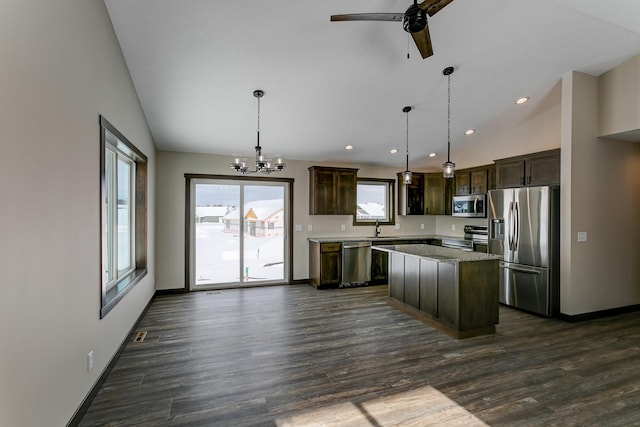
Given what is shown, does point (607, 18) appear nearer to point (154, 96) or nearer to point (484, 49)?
Result: point (484, 49)

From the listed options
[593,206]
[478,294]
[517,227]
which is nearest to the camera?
[478,294]

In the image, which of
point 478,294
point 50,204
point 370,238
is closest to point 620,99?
point 478,294

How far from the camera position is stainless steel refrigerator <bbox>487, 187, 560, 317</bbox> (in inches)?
166

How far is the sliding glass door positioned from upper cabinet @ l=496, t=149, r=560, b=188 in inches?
153

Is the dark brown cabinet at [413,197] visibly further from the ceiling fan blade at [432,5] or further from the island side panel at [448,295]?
the ceiling fan blade at [432,5]

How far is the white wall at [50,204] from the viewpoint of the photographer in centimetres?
145

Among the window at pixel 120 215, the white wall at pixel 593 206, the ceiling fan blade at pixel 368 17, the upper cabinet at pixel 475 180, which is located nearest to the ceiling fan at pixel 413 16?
the ceiling fan blade at pixel 368 17

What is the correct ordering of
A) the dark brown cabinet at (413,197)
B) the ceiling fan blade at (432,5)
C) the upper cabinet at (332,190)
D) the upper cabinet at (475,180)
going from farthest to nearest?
1. the dark brown cabinet at (413,197)
2. the upper cabinet at (332,190)
3. the upper cabinet at (475,180)
4. the ceiling fan blade at (432,5)

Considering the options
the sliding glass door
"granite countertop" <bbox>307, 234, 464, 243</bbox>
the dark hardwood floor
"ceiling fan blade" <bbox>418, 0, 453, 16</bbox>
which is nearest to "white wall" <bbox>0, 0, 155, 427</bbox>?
the dark hardwood floor

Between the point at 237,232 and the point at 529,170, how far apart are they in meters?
5.08

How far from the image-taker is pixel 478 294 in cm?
366

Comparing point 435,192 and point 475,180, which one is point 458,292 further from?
point 435,192

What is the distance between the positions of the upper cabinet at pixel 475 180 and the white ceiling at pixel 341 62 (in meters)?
0.94

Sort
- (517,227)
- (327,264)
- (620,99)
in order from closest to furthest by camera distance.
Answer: (620,99) → (517,227) → (327,264)
